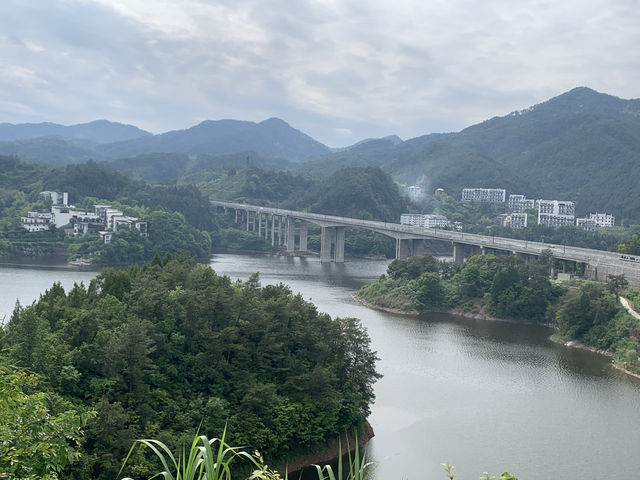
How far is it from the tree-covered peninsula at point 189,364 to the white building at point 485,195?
273ft

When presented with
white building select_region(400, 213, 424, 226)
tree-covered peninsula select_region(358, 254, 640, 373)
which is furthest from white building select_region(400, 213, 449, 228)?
tree-covered peninsula select_region(358, 254, 640, 373)

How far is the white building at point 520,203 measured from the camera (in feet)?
319

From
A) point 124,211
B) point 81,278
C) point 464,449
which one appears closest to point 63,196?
point 124,211

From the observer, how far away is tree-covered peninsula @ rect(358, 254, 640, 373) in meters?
31.3

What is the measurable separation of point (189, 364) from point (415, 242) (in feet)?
134

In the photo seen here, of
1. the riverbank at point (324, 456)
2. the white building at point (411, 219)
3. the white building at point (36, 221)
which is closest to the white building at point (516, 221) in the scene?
the white building at point (411, 219)

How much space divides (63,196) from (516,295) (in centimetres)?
4684

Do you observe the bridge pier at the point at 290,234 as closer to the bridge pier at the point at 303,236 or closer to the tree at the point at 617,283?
the bridge pier at the point at 303,236

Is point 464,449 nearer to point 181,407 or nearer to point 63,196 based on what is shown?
point 181,407

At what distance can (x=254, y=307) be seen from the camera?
2009cm

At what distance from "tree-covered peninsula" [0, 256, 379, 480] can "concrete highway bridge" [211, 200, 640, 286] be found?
21.7 meters

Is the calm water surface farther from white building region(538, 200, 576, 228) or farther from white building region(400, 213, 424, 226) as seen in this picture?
white building region(538, 200, 576, 228)

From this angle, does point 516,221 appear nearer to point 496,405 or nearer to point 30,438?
point 496,405

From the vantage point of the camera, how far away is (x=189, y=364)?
60.3ft
